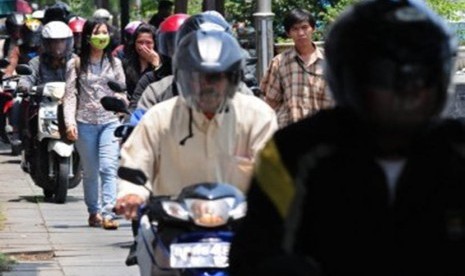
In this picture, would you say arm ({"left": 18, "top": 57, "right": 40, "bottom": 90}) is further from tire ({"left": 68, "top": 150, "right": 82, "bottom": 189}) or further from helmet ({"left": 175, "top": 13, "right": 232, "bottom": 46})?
helmet ({"left": 175, "top": 13, "right": 232, "bottom": 46})

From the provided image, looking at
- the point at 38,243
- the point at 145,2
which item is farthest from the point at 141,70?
the point at 145,2

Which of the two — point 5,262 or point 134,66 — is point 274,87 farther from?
point 5,262

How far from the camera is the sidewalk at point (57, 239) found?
11.0 meters

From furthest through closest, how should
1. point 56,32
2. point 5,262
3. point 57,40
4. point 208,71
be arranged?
1. point 57,40
2. point 56,32
3. point 5,262
4. point 208,71

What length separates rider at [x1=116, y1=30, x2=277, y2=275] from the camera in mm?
6422

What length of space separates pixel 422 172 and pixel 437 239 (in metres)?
0.16

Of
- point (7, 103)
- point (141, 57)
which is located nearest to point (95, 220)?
point (141, 57)

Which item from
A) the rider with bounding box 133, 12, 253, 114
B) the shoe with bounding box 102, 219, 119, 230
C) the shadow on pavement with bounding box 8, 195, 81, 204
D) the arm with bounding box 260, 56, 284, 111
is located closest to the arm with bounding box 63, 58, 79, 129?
the shoe with bounding box 102, 219, 119, 230

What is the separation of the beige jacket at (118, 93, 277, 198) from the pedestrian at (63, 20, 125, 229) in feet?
21.5

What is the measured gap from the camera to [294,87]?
37.4 ft

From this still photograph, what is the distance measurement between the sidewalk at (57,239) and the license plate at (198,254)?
4634 millimetres

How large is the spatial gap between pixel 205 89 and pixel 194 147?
285 mm

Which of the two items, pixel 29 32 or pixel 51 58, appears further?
pixel 29 32

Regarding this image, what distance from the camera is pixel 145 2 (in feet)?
150
